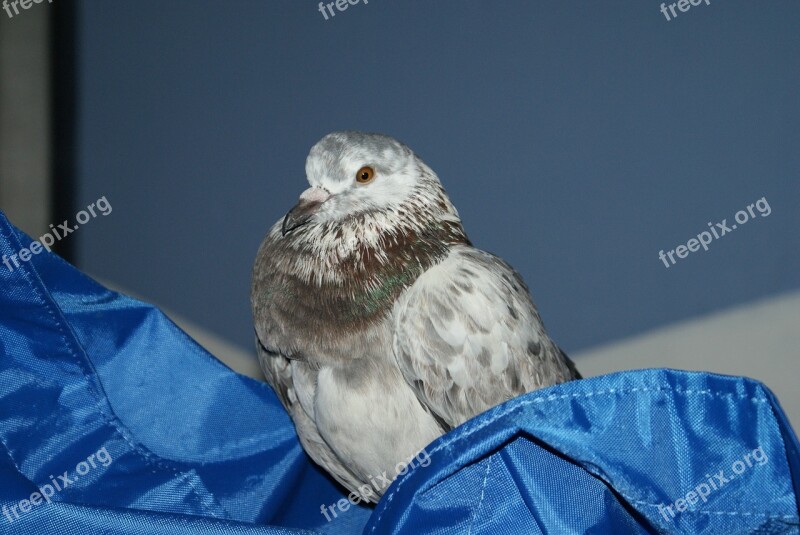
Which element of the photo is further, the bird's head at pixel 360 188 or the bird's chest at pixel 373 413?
the bird's head at pixel 360 188

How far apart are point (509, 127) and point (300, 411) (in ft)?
5.04

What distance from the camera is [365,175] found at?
167cm

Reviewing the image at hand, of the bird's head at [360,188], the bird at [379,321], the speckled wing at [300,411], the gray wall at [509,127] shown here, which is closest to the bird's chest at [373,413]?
the bird at [379,321]

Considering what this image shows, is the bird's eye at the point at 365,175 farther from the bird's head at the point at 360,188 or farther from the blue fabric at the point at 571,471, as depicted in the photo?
the blue fabric at the point at 571,471

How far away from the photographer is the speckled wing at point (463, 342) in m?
1.45

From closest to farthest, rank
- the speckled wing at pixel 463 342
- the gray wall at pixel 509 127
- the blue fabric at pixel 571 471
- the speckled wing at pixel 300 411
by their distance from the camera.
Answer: the blue fabric at pixel 571 471
the speckled wing at pixel 463 342
the speckled wing at pixel 300 411
the gray wall at pixel 509 127

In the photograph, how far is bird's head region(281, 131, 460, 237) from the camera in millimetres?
1646

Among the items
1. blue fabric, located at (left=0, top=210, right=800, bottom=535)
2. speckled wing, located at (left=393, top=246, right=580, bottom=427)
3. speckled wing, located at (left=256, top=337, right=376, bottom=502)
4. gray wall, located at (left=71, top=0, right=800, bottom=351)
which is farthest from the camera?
gray wall, located at (left=71, top=0, right=800, bottom=351)

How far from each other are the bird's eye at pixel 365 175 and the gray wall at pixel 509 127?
122 centimetres

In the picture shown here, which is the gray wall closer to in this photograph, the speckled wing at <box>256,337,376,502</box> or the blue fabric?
the speckled wing at <box>256,337,376,502</box>

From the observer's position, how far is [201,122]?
3.27m

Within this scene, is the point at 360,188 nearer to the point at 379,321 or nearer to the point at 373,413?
the point at 379,321

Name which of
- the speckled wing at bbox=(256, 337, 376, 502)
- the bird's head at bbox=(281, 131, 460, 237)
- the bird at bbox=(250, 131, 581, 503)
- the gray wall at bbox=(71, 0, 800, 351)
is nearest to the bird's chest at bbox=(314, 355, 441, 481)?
the bird at bbox=(250, 131, 581, 503)

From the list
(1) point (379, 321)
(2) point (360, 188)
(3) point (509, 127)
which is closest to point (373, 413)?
(1) point (379, 321)
